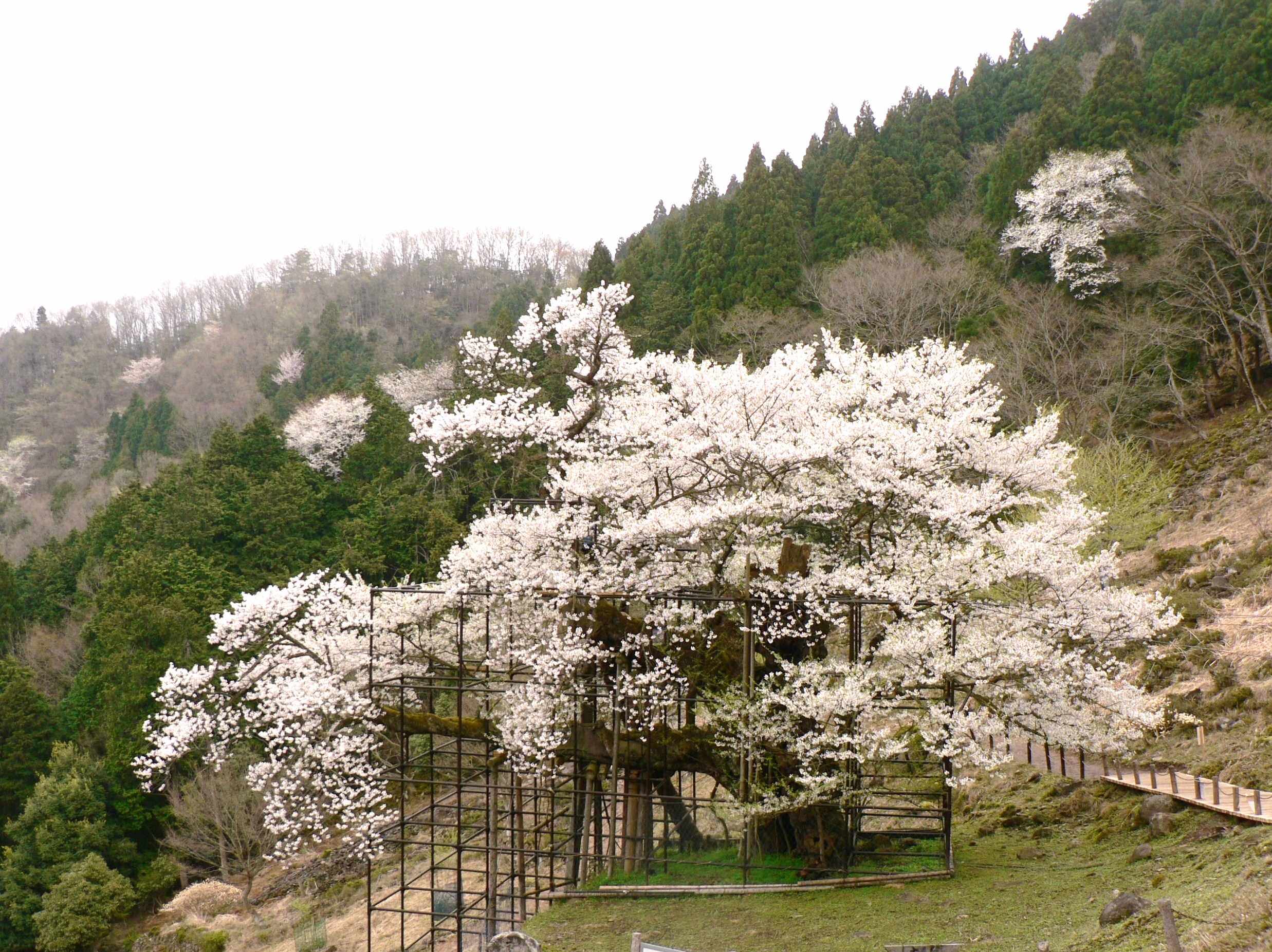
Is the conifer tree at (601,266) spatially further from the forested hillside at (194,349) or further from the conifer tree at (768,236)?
the forested hillside at (194,349)

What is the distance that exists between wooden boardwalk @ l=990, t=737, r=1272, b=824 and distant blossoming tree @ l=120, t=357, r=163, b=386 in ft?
207

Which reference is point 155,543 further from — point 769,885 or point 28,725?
point 769,885

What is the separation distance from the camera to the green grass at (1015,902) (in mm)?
7660

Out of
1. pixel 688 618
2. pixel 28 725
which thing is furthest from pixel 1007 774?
pixel 28 725

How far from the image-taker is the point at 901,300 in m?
26.8

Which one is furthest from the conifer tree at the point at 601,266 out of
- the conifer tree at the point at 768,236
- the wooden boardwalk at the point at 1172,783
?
the wooden boardwalk at the point at 1172,783

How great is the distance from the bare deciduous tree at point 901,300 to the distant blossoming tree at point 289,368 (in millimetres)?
31504

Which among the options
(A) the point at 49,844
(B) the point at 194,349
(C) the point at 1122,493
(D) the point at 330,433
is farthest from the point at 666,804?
(B) the point at 194,349

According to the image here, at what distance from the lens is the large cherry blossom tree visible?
10.9m

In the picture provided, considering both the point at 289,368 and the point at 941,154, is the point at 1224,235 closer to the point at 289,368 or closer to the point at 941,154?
the point at 941,154

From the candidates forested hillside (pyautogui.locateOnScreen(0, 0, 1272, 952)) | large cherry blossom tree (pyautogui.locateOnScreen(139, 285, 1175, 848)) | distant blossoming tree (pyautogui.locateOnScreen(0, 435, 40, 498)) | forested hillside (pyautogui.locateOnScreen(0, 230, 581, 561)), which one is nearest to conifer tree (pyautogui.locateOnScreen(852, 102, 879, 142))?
forested hillside (pyautogui.locateOnScreen(0, 0, 1272, 952))

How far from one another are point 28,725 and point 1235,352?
33283mm

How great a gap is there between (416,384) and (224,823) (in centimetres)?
2407

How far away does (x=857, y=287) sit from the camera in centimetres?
2720
